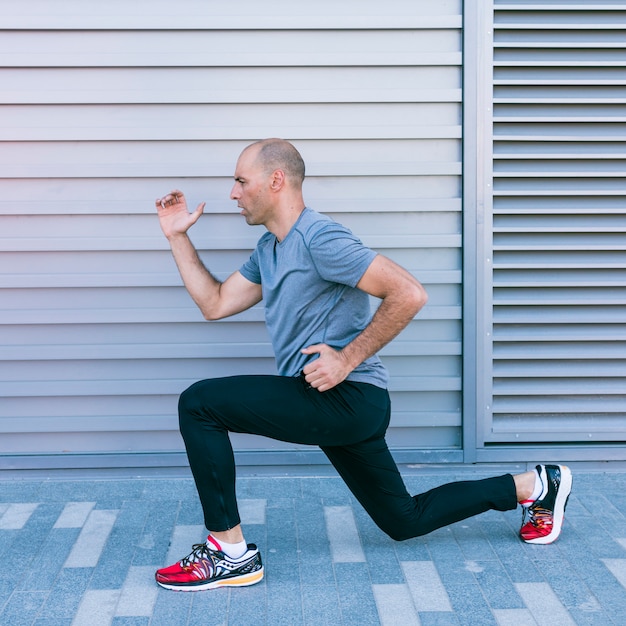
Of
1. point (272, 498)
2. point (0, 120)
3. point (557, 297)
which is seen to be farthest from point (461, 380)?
point (0, 120)

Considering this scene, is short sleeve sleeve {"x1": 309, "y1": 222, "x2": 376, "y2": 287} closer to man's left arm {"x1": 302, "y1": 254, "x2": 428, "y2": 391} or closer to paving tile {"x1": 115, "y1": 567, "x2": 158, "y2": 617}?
man's left arm {"x1": 302, "y1": 254, "x2": 428, "y2": 391}

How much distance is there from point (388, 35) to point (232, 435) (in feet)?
7.09

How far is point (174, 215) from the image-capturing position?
12.4ft

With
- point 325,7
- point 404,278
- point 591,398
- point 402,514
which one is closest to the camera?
point 404,278

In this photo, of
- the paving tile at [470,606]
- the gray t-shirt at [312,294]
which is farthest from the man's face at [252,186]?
the paving tile at [470,606]

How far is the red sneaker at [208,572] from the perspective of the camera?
344 cm

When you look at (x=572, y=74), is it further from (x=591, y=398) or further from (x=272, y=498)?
(x=272, y=498)

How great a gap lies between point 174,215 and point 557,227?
1.94 m

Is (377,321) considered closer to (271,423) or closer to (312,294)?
(312,294)

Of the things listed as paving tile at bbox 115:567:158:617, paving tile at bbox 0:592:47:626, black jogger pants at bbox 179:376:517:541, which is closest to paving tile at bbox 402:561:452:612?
black jogger pants at bbox 179:376:517:541

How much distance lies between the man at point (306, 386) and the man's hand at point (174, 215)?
0.01 meters

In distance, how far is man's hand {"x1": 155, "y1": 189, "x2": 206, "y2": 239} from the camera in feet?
12.2

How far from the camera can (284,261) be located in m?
3.48

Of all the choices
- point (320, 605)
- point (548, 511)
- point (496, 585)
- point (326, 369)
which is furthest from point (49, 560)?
point (548, 511)
